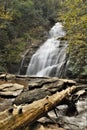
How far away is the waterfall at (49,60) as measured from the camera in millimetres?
21820

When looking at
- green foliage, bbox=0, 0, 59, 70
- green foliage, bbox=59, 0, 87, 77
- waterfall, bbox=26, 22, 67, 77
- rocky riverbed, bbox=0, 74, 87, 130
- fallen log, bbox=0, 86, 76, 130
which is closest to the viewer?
fallen log, bbox=0, 86, 76, 130

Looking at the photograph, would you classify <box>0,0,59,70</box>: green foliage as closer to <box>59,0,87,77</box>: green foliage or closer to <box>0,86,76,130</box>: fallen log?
<box>59,0,87,77</box>: green foliage

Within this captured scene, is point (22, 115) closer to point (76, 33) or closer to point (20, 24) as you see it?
point (76, 33)

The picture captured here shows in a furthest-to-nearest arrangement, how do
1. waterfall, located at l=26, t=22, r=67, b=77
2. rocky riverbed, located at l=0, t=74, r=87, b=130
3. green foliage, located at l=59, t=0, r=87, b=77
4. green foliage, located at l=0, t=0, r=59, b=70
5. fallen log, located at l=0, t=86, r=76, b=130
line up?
1. green foliage, located at l=0, t=0, r=59, b=70
2. waterfall, located at l=26, t=22, r=67, b=77
3. green foliage, located at l=59, t=0, r=87, b=77
4. rocky riverbed, located at l=0, t=74, r=87, b=130
5. fallen log, located at l=0, t=86, r=76, b=130

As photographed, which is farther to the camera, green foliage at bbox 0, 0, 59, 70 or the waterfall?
green foliage at bbox 0, 0, 59, 70

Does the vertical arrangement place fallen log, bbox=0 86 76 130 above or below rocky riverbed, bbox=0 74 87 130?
above

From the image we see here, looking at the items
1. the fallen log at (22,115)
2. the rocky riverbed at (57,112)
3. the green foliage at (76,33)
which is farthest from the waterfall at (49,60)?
the fallen log at (22,115)

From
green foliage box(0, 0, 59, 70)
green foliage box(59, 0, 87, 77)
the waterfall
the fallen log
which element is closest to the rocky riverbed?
the fallen log

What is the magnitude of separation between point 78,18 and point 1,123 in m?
14.3

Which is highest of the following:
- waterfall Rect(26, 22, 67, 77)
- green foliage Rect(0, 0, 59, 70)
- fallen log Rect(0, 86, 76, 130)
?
green foliage Rect(0, 0, 59, 70)

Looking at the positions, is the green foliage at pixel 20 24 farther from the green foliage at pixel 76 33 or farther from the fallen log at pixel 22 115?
the fallen log at pixel 22 115

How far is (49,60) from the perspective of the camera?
78.3 feet

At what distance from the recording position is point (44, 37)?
30.7 metres

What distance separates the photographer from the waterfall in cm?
2182
